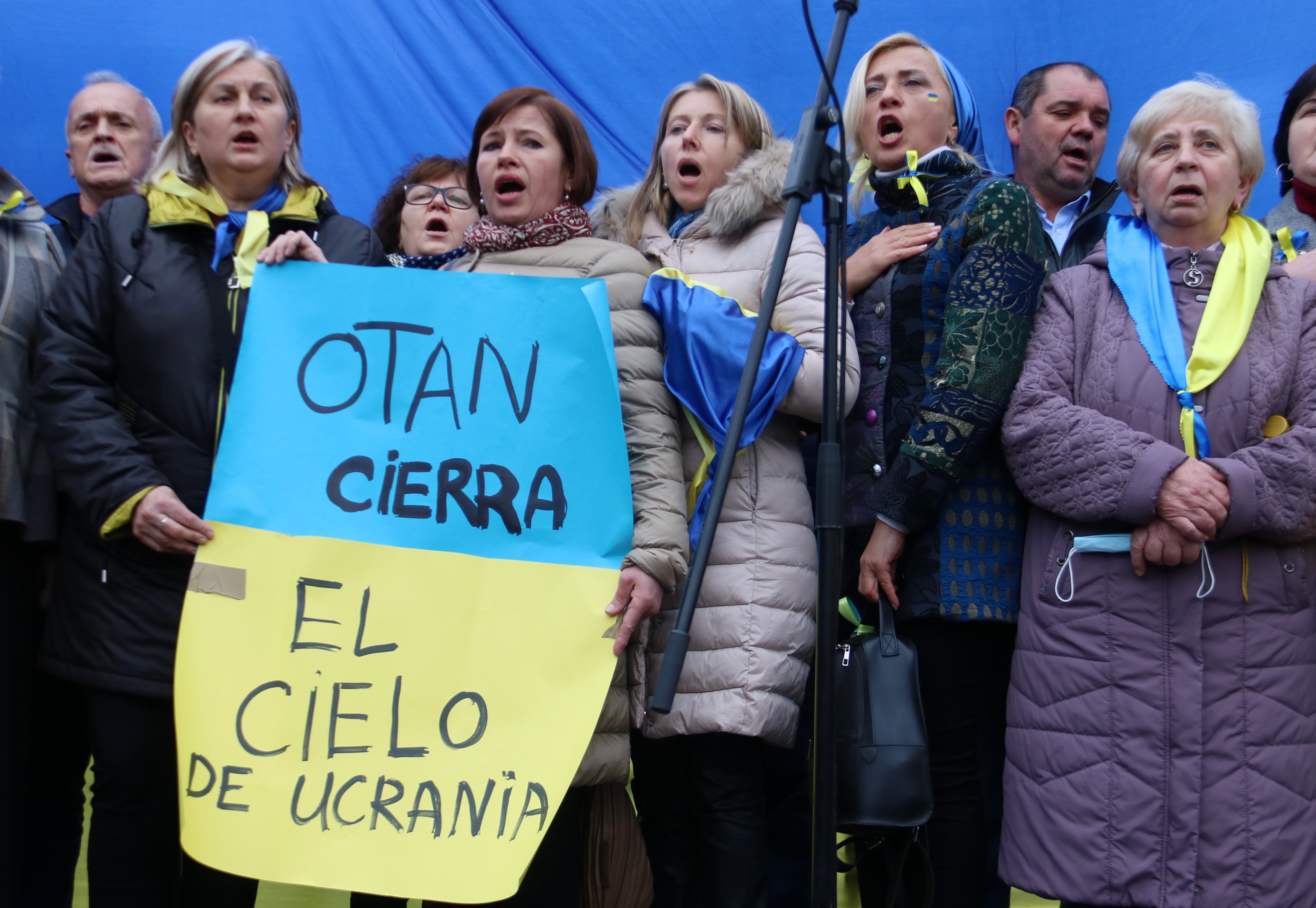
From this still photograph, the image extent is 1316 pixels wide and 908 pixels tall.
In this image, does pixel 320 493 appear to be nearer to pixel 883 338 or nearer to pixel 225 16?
pixel 883 338

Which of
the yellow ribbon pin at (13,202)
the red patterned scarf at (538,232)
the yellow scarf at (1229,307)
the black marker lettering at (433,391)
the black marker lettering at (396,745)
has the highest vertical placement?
the yellow ribbon pin at (13,202)

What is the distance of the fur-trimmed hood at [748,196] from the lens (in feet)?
8.78

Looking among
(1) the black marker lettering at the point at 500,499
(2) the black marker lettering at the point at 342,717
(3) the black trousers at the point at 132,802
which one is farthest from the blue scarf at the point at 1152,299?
(3) the black trousers at the point at 132,802

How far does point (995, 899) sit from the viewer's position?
2.69m

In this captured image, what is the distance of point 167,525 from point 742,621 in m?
1.15

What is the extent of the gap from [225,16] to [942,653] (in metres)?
2.99

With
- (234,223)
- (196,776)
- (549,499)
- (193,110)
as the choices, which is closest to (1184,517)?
(549,499)

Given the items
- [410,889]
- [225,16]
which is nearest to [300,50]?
[225,16]

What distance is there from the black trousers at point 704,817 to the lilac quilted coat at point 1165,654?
0.52 meters

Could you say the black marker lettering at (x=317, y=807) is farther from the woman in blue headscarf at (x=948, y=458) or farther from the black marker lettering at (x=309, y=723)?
the woman in blue headscarf at (x=948, y=458)

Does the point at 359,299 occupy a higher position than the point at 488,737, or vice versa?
the point at 359,299

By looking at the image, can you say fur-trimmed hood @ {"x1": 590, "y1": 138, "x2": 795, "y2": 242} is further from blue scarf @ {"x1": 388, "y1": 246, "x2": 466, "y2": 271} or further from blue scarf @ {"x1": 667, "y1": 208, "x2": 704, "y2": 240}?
blue scarf @ {"x1": 388, "y1": 246, "x2": 466, "y2": 271}

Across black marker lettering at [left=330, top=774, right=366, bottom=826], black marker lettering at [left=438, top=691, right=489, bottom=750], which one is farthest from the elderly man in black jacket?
black marker lettering at [left=438, top=691, right=489, bottom=750]

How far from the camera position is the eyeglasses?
3.47m
